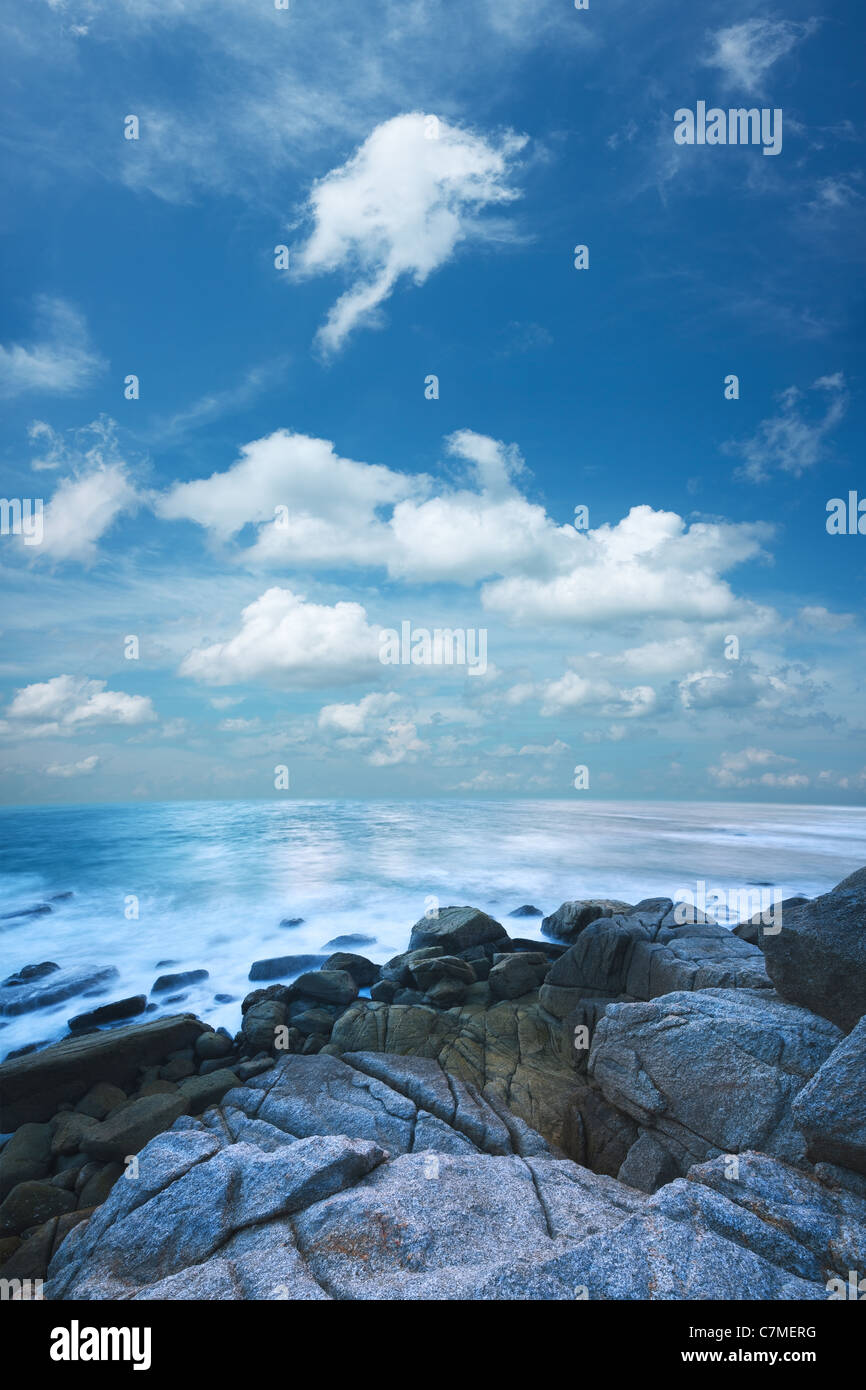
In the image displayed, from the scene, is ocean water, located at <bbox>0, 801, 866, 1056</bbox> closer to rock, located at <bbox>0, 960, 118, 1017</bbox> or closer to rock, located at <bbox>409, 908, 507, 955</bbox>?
rock, located at <bbox>0, 960, 118, 1017</bbox>

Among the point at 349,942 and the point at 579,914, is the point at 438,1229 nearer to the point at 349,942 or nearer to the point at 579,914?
the point at 579,914

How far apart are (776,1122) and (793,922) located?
9.26 ft

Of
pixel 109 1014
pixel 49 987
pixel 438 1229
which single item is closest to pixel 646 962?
pixel 438 1229

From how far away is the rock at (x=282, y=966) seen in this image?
18.2 metres

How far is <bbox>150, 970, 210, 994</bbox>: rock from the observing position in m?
17.4

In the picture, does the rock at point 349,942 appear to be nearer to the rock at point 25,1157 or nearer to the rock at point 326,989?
the rock at point 326,989

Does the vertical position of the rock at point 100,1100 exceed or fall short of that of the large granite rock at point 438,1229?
it falls short

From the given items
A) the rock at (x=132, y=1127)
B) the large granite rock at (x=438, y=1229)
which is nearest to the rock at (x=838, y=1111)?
the large granite rock at (x=438, y=1229)

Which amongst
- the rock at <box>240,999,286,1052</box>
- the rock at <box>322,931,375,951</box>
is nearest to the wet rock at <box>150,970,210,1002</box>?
the rock at <box>322,931,375,951</box>

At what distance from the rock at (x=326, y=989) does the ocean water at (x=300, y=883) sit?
2012 millimetres

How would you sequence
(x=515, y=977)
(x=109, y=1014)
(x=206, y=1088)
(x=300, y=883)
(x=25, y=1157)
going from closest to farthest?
(x=25, y=1157) → (x=206, y=1088) → (x=515, y=977) → (x=109, y=1014) → (x=300, y=883)

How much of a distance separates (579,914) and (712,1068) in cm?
1026

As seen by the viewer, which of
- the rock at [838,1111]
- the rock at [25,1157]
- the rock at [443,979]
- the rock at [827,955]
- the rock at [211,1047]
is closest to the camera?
the rock at [838,1111]

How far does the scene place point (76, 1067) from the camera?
36.0 ft
